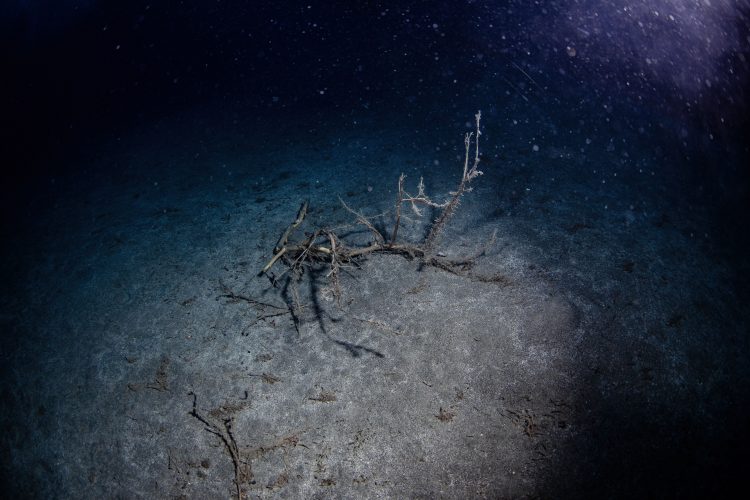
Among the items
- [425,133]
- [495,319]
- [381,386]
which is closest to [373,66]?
[425,133]

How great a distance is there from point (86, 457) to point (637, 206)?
4498 mm

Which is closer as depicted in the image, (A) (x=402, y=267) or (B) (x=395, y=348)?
(B) (x=395, y=348)

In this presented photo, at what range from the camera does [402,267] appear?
2.47 metres

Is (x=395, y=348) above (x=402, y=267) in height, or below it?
below

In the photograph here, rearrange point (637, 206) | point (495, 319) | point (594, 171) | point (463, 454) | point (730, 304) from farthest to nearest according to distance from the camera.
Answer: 1. point (594, 171)
2. point (637, 206)
3. point (730, 304)
4. point (495, 319)
5. point (463, 454)

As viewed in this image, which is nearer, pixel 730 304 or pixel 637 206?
pixel 730 304

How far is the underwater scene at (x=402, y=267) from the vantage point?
178 cm

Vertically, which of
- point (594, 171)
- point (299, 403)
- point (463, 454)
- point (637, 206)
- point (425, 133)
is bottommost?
point (463, 454)

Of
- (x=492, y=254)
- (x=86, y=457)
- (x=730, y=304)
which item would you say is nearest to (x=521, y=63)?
(x=492, y=254)

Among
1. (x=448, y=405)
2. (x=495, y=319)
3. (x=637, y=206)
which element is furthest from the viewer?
(x=637, y=206)

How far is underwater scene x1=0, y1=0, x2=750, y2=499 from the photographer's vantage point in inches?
70.1

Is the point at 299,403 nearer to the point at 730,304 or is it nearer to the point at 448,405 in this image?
the point at 448,405

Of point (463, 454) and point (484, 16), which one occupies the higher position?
point (484, 16)

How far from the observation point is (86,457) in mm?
1834
